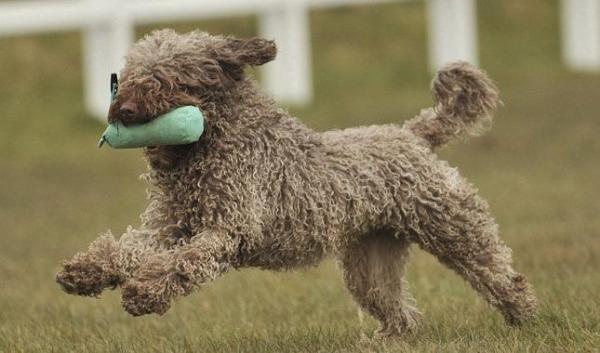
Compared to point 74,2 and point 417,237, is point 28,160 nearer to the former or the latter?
point 74,2

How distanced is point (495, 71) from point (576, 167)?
7.17 meters

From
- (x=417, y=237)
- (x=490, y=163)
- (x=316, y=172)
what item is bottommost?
(x=490, y=163)

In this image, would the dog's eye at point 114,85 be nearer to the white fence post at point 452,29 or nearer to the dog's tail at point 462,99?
the dog's tail at point 462,99

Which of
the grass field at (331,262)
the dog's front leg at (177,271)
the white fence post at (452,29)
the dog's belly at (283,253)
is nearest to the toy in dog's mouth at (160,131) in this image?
the dog's front leg at (177,271)

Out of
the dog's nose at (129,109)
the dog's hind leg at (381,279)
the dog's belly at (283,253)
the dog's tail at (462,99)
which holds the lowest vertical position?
the dog's hind leg at (381,279)

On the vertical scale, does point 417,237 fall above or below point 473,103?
below

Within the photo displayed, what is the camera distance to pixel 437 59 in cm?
2170

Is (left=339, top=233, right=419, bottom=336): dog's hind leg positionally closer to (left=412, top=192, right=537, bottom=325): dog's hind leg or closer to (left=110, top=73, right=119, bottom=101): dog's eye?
(left=412, top=192, right=537, bottom=325): dog's hind leg

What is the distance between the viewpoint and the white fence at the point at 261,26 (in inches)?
727

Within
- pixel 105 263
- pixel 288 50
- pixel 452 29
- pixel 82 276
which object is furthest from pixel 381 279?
pixel 452 29

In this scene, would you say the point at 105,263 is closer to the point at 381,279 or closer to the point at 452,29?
the point at 381,279

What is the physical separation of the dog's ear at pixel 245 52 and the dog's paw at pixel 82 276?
1103mm

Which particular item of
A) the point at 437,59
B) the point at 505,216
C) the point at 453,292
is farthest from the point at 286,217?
the point at 437,59

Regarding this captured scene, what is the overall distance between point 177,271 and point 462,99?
2272 mm
